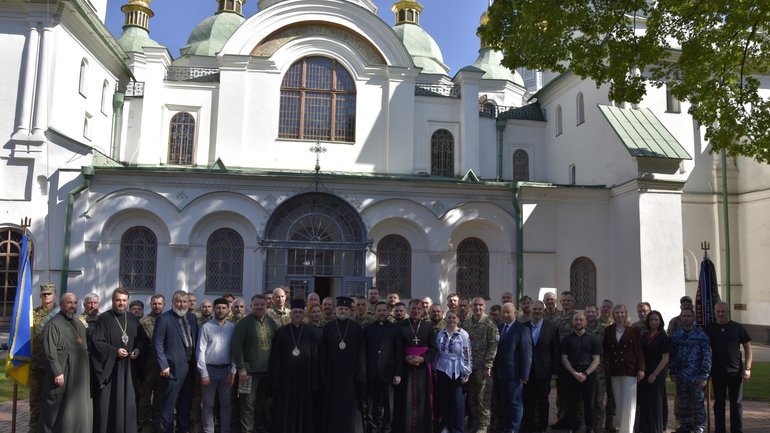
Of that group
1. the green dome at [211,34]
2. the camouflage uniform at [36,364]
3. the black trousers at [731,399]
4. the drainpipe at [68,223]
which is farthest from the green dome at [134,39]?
the black trousers at [731,399]

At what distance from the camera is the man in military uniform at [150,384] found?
8.20 m

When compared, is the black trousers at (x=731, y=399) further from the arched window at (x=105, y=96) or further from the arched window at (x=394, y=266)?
the arched window at (x=105, y=96)

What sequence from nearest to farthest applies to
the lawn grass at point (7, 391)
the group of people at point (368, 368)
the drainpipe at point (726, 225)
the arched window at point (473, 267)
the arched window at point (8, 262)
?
the group of people at point (368, 368) < the lawn grass at point (7, 391) < the arched window at point (8, 262) < the arched window at point (473, 267) < the drainpipe at point (726, 225)

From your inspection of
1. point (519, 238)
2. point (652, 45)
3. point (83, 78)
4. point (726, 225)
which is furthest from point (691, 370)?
point (83, 78)

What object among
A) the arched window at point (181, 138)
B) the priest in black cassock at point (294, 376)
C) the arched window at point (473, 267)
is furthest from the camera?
the arched window at point (181, 138)

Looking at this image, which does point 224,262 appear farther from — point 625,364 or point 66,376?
point 625,364

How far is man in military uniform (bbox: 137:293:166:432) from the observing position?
8.20 m

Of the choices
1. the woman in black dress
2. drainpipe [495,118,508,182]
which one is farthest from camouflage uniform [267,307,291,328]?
drainpipe [495,118,508,182]

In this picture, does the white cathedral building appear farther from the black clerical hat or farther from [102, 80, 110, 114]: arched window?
the black clerical hat

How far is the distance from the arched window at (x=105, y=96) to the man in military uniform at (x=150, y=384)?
1461 cm

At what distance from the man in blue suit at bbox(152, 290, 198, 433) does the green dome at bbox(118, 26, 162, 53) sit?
2305 centimetres

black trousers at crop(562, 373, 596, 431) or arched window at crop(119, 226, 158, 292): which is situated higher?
arched window at crop(119, 226, 158, 292)

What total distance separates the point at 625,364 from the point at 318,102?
14748 mm

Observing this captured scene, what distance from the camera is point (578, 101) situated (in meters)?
20.9
